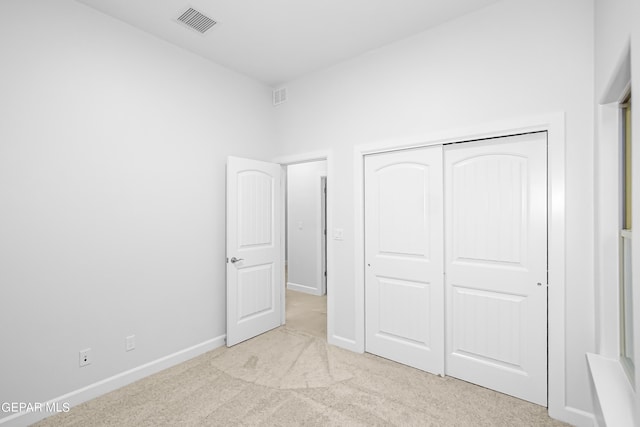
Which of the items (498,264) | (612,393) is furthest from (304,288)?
(612,393)

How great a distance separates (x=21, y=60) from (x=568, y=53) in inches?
142

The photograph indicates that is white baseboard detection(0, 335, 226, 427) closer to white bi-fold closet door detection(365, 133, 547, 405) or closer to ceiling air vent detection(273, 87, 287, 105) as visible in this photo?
white bi-fold closet door detection(365, 133, 547, 405)

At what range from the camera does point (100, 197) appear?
7.57 ft

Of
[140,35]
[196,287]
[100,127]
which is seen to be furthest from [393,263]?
[140,35]

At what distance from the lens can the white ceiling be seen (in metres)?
2.26

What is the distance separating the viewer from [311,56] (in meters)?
3.01

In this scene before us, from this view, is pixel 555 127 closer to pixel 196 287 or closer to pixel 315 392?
pixel 315 392

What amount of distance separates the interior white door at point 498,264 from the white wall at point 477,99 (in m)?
0.17

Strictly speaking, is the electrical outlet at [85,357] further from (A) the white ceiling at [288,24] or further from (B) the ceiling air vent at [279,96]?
Answer: (B) the ceiling air vent at [279,96]

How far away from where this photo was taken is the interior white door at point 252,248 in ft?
10.2

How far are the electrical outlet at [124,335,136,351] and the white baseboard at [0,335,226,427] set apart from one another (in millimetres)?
179

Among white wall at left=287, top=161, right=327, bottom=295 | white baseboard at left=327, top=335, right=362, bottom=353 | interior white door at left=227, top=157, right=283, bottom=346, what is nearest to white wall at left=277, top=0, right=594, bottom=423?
white baseboard at left=327, top=335, right=362, bottom=353

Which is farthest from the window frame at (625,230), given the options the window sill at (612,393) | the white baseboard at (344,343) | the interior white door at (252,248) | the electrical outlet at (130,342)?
the electrical outlet at (130,342)

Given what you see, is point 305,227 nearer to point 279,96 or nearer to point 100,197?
point 279,96
